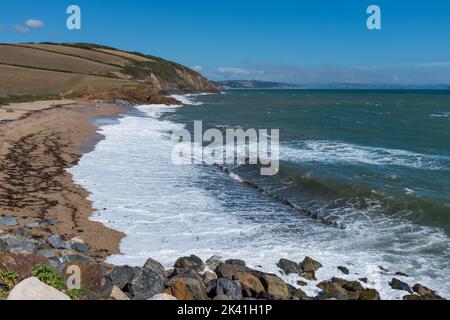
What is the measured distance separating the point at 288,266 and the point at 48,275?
5.54 metres

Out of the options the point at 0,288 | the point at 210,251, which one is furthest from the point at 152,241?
the point at 0,288

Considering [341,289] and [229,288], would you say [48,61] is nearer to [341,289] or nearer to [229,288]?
[229,288]

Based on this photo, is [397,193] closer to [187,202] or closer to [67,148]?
[187,202]

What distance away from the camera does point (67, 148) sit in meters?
26.4

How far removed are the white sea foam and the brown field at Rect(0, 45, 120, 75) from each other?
79.6 m

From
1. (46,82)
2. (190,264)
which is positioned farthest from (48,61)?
(190,264)

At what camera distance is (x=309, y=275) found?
10.8m

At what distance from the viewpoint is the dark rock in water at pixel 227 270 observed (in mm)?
9969

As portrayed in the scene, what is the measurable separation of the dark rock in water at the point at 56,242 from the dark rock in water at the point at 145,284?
348cm

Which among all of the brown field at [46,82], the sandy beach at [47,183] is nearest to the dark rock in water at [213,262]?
the sandy beach at [47,183]

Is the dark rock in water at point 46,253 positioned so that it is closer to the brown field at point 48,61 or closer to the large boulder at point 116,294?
the large boulder at point 116,294
